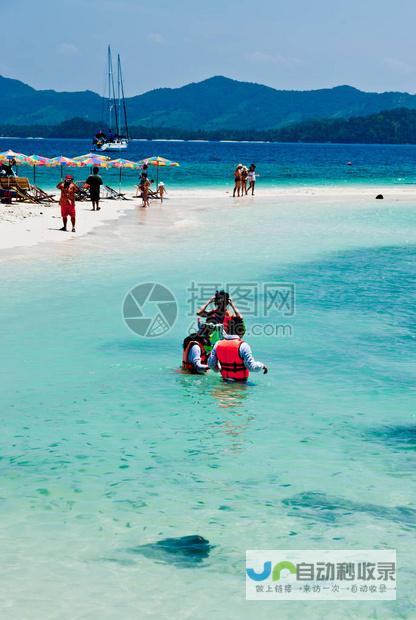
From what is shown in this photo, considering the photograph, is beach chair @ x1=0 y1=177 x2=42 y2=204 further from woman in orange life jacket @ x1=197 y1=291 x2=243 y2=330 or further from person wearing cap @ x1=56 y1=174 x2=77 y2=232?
woman in orange life jacket @ x1=197 y1=291 x2=243 y2=330

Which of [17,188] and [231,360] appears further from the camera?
[17,188]

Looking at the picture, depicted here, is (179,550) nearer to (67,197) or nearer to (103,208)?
(67,197)

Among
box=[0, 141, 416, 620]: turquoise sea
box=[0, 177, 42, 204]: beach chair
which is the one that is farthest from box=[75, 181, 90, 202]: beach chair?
box=[0, 141, 416, 620]: turquoise sea

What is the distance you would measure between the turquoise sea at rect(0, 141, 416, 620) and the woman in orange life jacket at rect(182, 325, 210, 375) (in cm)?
30

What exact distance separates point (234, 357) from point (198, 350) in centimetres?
84

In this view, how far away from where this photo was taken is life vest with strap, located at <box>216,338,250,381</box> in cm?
1131

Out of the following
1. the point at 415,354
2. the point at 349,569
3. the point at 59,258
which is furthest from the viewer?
the point at 59,258

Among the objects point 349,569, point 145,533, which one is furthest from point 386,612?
point 145,533

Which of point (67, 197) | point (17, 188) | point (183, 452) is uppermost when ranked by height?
point (17, 188)

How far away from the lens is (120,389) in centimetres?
1190

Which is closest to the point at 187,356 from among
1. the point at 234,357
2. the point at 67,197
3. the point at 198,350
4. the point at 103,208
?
the point at 198,350

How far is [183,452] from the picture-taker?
30.7ft

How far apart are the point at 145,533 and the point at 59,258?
16.8 metres

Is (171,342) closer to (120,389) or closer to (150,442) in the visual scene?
(120,389)
